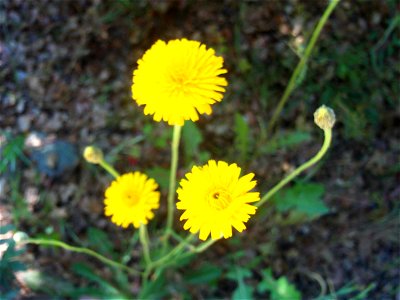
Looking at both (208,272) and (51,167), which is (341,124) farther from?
(51,167)

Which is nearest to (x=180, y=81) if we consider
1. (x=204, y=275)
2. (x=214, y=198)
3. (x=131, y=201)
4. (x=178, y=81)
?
(x=178, y=81)

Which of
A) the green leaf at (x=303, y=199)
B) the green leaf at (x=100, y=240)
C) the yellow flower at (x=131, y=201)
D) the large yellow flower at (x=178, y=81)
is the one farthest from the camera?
the green leaf at (x=100, y=240)

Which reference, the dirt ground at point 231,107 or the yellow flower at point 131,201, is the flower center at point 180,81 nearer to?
the yellow flower at point 131,201

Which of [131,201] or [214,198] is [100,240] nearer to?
[131,201]

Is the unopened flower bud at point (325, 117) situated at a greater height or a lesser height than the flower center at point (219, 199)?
greater

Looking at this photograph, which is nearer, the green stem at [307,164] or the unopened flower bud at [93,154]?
the green stem at [307,164]

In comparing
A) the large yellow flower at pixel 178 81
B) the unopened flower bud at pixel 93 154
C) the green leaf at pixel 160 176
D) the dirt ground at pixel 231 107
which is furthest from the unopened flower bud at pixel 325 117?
the dirt ground at pixel 231 107
